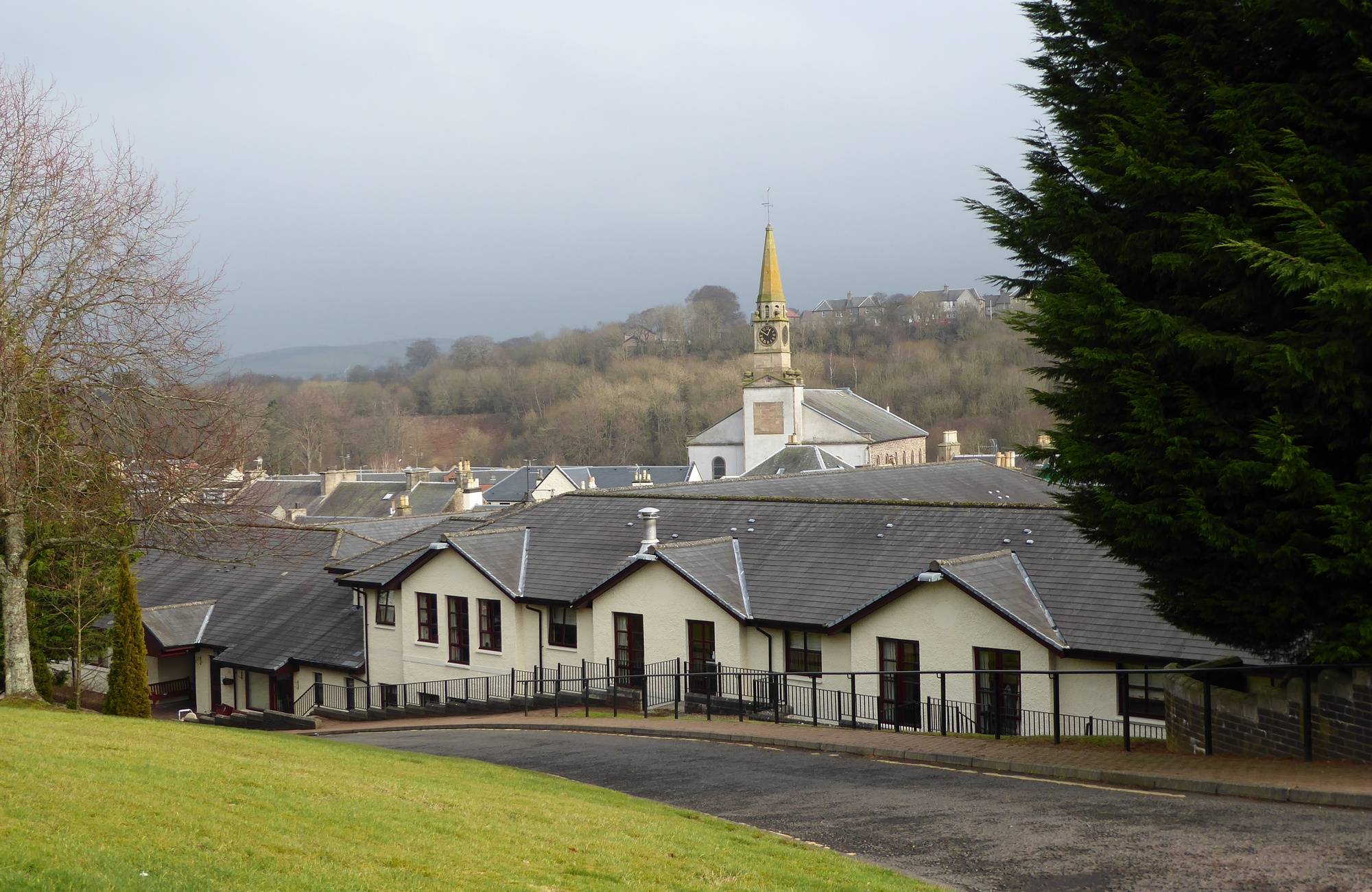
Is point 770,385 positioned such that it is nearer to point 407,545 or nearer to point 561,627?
point 407,545

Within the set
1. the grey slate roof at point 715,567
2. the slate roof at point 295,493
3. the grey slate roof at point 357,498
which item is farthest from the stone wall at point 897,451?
the grey slate roof at point 715,567

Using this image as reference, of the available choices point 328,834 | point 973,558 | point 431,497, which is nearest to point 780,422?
point 431,497

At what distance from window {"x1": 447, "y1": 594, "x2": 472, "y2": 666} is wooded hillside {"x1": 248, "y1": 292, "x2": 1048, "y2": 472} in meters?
89.2

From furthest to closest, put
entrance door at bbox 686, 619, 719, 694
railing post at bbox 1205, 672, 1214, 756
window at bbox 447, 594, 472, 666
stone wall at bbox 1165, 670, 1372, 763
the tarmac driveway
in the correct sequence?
window at bbox 447, 594, 472, 666 < entrance door at bbox 686, 619, 719, 694 < railing post at bbox 1205, 672, 1214, 756 < stone wall at bbox 1165, 670, 1372, 763 < the tarmac driveway

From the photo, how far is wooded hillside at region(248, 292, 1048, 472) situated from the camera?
442ft

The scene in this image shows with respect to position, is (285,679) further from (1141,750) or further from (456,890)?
(456,890)

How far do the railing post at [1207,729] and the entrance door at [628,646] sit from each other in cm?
1489

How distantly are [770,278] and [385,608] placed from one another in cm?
Result: 6966

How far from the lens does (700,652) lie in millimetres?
25828

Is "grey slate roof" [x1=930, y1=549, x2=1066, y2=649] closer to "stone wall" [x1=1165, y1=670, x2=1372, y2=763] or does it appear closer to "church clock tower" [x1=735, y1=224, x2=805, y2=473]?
"stone wall" [x1=1165, y1=670, x2=1372, y2=763]

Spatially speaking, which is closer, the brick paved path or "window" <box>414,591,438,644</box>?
the brick paved path

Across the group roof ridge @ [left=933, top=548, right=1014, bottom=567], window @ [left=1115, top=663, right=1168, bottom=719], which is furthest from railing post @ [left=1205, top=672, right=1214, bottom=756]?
roof ridge @ [left=933, top=548, right=1014, bottom=567]

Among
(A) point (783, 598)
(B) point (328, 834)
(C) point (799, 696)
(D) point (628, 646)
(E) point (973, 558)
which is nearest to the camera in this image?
(B) point (328, 834)

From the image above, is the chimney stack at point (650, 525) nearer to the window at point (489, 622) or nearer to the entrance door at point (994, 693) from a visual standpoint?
the window at point (489, 622)
